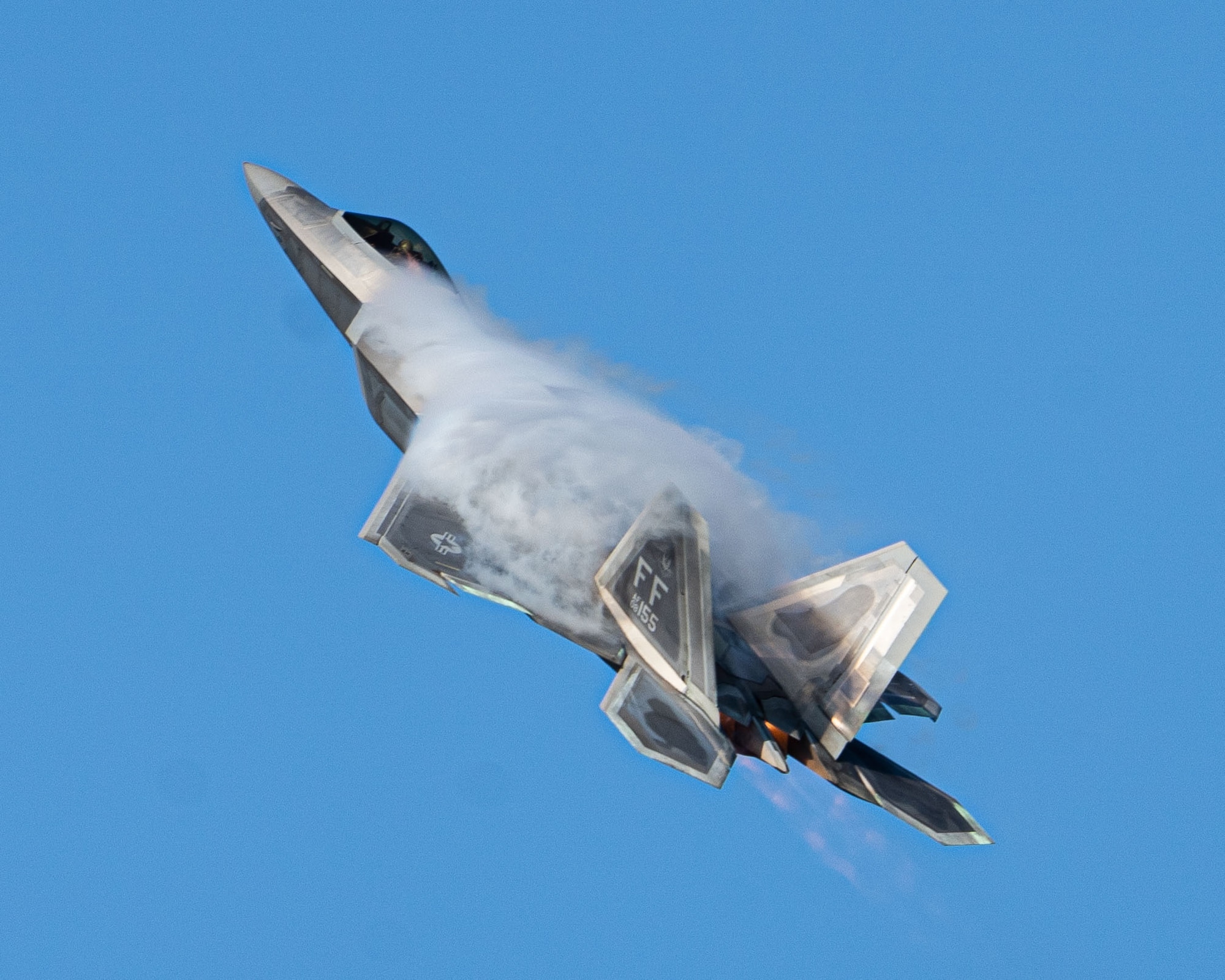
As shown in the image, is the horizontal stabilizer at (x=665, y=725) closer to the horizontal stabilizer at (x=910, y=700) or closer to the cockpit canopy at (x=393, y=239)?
the horizontal stabilizer at (x=910, y=700)

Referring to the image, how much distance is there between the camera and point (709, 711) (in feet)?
63.5

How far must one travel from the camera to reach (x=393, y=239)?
2761 cm

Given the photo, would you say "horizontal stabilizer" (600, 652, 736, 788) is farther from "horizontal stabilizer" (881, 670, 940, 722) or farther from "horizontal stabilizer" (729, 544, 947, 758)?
"horizontal stabilizer" (881, 670, 940, 722)

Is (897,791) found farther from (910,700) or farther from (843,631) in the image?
(843,631)

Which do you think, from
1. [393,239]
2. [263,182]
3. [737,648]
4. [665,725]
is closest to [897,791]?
[737,648]

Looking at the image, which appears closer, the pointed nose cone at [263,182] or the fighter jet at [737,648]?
the fighter jet at [737,648]

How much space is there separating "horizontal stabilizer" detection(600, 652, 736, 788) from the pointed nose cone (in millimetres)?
14310

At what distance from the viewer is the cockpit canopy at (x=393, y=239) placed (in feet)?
89.9

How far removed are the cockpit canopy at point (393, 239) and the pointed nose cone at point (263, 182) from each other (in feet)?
6.75

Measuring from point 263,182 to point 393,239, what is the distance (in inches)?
137

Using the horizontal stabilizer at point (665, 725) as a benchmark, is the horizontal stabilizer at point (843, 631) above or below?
above

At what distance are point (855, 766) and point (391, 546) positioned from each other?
784 centimetres

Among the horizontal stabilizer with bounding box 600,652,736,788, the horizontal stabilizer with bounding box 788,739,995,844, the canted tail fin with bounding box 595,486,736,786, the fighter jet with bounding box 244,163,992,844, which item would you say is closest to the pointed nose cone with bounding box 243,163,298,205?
the fighter jet with bounding box 244,163,992,844

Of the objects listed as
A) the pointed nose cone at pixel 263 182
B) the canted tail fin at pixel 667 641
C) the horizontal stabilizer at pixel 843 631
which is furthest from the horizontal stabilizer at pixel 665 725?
the pointed nose cone at pixel 263 182
